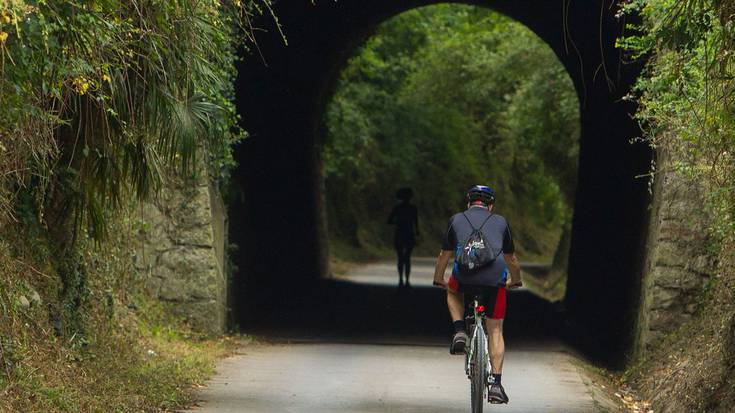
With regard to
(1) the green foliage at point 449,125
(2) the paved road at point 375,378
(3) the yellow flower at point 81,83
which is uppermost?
(1) the green foliage at point 449,125

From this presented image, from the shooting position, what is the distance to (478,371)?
862 cm

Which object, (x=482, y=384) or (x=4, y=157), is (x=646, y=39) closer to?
(x=482, y=384)

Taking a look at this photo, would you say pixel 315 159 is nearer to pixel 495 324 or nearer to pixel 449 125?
pixel 495 324

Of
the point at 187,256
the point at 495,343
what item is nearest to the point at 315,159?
the point at 187,256

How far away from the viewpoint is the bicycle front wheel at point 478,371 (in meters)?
8.55

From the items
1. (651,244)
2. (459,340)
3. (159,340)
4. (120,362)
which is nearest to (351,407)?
(459,340)

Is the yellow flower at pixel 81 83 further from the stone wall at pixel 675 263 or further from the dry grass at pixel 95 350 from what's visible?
the stone wall at pixel 675 263

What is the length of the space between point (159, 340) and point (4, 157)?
16.5ft

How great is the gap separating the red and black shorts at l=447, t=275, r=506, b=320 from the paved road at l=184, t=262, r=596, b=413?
1038mm

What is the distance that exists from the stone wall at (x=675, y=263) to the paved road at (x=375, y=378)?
1053 millimetres

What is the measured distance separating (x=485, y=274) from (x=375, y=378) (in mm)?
2883

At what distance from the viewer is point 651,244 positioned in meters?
13.3

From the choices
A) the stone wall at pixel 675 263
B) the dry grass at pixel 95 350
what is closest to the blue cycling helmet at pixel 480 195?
the dry grass at pixel 95 350

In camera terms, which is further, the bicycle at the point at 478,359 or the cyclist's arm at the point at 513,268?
the cyclist's arm at the point at 513,268
